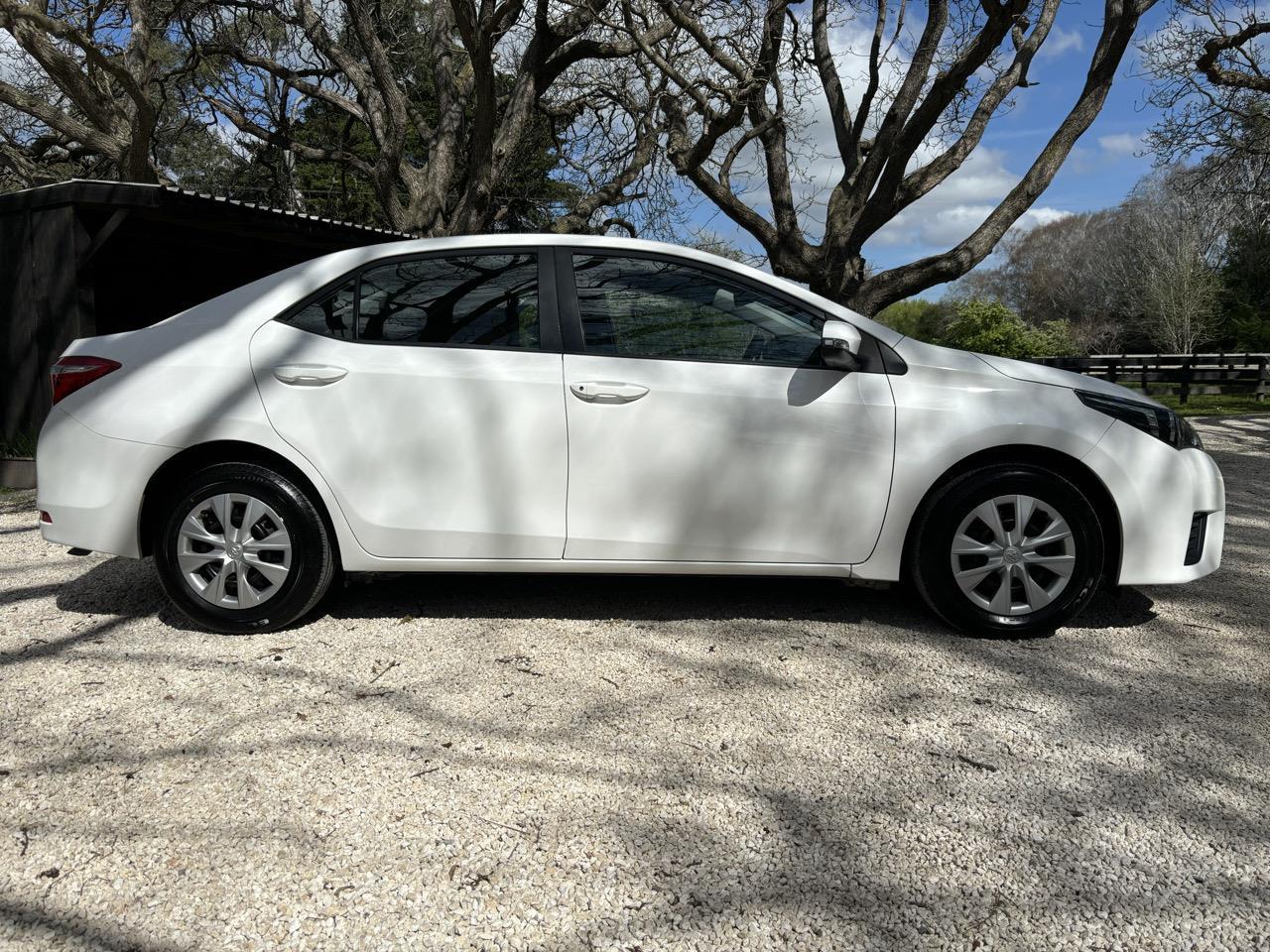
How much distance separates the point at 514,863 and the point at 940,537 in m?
2.27

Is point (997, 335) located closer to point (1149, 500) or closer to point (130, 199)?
point (130, 199)

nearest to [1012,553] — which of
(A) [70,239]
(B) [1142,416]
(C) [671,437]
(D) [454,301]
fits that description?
(B) [1142,416]

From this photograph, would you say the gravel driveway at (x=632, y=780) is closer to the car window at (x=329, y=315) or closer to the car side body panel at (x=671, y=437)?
the car side body panel at (x=671, y=437)

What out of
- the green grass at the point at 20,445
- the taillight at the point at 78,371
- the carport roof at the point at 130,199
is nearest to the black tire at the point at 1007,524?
the taillight at the point at 78,371

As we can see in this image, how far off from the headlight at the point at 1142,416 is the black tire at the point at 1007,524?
383 millimetres

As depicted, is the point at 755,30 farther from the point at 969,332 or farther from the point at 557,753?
the point at 969,332

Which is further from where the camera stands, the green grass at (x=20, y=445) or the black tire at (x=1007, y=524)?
the green grass at (x=20, y=445)

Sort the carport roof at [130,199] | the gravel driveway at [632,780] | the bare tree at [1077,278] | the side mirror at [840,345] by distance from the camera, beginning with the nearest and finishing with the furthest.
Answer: the gravel driveway at [632,780] → the side mirror at [840,345] → the carport roof at [130,199] → the bare tree at [1077,278]

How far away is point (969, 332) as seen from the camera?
134 ft

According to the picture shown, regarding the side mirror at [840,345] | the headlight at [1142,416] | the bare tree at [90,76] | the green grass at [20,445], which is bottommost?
the green grass at [20,445]

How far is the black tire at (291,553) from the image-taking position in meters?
3.65

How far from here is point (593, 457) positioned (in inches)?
142

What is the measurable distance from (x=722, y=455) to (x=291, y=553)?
184cm

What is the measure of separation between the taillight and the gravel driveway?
1.09m
